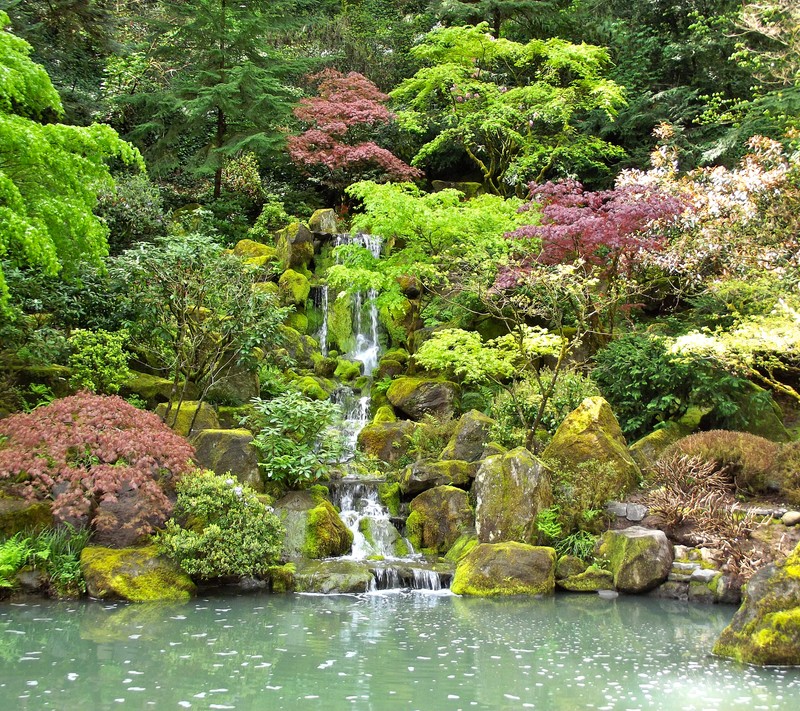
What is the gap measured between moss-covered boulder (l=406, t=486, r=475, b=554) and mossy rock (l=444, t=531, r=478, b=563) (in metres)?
0.20

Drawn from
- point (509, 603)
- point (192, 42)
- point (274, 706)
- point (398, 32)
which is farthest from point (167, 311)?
point (398, 32)

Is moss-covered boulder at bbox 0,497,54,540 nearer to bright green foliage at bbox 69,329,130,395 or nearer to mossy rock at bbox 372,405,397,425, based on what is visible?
bright green foliage at bbox 69,329,130,395

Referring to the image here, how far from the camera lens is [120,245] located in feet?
58.6

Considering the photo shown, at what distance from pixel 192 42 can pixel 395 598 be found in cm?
1933

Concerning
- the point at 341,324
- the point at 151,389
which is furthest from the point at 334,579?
the point at 341,324

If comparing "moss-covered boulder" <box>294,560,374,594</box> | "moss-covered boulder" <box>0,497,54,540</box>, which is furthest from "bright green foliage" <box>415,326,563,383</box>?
"moss-covered boulder" <box>0,497,54,540</box>

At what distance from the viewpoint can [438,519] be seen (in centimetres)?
1223

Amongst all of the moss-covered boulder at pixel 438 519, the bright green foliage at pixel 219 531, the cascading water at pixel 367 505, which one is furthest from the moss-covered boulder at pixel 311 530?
the moss-covered boulder at pixel 438 519

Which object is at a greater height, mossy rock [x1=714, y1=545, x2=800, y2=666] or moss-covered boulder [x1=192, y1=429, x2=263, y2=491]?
moss-covered boulder [x1=192, y1=429, x2=263, y2=491]

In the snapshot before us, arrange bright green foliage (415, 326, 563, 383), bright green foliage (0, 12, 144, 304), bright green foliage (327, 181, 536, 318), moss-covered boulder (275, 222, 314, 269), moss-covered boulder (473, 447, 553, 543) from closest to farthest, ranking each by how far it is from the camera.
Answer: bright green foliage (0, 12, 144, 304) < moss-covered boulder (473, 447, 553, 543) < bright green foliage (415, 326, 563, 383) < bright green foliage (327, 181, 536, 318) < moss-covered boulder (275, 222, 314, 269)

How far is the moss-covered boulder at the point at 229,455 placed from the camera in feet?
39.2

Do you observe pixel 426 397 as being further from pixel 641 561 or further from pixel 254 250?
pixel 254 250

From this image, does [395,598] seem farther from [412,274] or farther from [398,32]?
[398,32]

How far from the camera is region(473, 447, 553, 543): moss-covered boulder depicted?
11.0 meters
